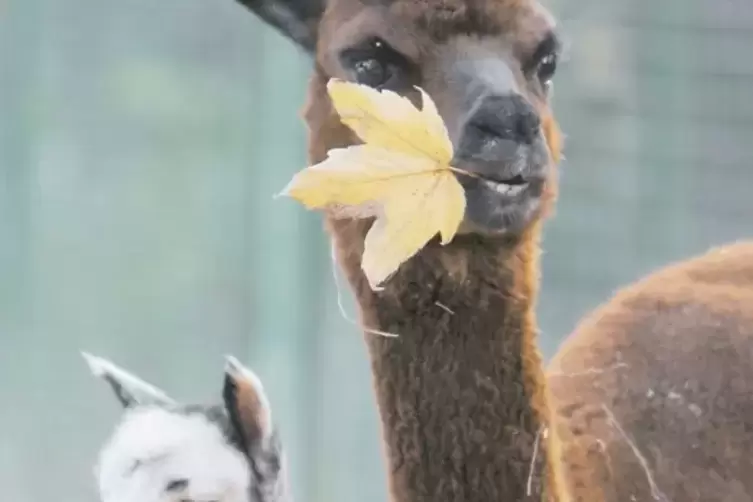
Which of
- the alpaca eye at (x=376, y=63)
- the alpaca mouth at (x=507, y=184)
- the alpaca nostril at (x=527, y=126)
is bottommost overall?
the alpaca mouth at (x=507, y=184)

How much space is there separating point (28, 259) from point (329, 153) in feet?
1.07

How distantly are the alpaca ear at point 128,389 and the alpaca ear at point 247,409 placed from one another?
4 centimetres

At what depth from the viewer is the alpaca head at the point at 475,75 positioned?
0.38 metres

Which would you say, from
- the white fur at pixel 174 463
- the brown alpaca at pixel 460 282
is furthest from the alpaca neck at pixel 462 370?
the white fur at pixel 174 463

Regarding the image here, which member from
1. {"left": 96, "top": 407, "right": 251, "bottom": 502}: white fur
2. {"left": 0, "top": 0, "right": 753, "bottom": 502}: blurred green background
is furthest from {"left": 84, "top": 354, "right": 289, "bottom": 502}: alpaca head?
{"left": 0, "top": 0, "right": 753, "bottom": 502}: blurred green background

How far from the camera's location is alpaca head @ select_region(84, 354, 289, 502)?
473 millimetres

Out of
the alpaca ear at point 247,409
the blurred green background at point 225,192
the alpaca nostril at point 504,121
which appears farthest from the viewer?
the blurred green background at point 225,192

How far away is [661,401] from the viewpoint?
0.48 m

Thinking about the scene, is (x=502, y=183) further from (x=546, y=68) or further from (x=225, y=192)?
(x=225, y=192)

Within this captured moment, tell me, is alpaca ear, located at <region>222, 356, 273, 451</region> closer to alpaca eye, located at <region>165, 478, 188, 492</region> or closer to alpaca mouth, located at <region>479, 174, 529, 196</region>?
alpaca eye, located at <region>165, 478, 188, 492</region>

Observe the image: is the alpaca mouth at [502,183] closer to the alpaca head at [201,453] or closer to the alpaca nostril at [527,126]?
the alpaca nostril at [527,126]

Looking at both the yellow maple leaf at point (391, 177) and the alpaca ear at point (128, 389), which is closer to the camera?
the yellow maple leaf at point (391, 177)

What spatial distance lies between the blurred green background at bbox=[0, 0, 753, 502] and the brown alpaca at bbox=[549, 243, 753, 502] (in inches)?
3.5

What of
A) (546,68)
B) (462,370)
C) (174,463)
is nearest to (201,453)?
(174,463)
